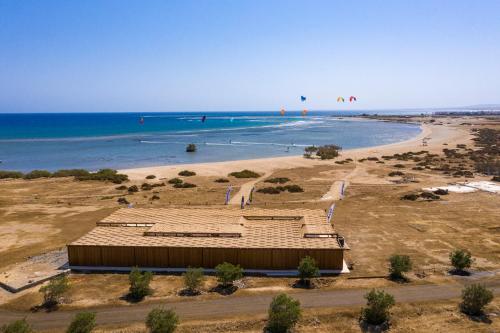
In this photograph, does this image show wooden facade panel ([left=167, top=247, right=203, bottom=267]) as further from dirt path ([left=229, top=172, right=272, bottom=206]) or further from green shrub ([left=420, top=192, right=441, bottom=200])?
green shrub ([left=420, top=192, right=441, bottom=200])

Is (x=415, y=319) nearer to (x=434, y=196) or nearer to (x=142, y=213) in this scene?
(x=142, y=213)

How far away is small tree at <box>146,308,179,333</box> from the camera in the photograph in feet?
45.6

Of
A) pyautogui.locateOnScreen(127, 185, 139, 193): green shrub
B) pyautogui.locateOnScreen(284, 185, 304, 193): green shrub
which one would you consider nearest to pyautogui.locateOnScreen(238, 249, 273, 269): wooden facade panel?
pyautogui.locateOnScreen(284, 185, 304, 193): green shrub

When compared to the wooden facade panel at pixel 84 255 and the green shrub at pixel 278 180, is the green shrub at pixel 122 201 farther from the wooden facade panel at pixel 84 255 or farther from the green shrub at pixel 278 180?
the green shrub at pixel 278 180

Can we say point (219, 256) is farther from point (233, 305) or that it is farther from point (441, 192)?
point (441, 192)

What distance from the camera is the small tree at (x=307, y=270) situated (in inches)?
741

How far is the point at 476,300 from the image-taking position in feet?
51.9

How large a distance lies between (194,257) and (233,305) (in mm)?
4862

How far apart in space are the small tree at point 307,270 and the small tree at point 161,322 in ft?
23.4

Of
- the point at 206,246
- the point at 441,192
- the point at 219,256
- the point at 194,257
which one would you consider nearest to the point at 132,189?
the point at 194,257

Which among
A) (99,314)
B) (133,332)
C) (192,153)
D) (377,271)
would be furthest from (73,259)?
(192,153)

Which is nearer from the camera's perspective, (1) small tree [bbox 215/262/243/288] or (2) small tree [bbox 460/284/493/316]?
(2) small tree [bbox 460/284/493/316]

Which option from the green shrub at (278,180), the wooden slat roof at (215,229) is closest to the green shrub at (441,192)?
the green shrub at (278,180)

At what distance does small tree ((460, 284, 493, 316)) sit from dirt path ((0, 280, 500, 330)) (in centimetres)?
138
